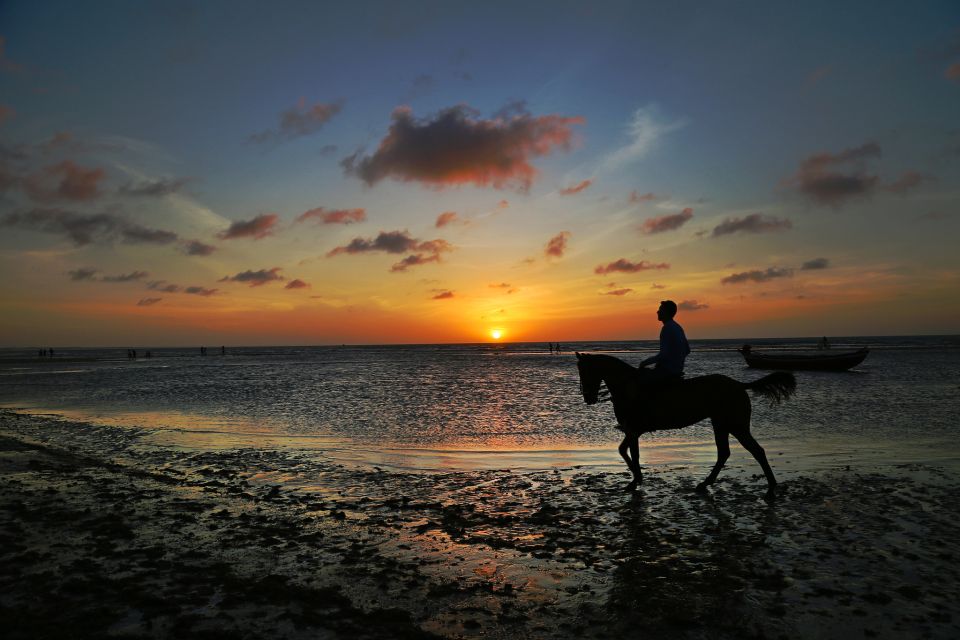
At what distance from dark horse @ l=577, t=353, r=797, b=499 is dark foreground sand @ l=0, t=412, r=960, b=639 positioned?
0.80m

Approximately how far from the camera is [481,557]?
6.34 metres

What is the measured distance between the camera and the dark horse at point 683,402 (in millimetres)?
9453

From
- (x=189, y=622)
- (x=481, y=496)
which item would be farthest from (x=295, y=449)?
(x=189, y=622)

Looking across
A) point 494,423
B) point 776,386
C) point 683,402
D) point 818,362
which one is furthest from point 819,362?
point 683,402

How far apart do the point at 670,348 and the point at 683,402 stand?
957 mm

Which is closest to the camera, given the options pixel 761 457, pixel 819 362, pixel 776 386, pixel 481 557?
pixel 481 557

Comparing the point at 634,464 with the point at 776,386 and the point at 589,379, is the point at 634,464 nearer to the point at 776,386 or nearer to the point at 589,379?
the point at 589,379

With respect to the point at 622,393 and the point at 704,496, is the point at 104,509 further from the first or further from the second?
the point at 704,496

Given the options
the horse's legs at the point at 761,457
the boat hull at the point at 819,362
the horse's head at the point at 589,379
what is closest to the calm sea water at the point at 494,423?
the horse's head at the point at 589,379

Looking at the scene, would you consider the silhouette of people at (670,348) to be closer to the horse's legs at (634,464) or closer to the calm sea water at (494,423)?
the horse's legs at (634,464)

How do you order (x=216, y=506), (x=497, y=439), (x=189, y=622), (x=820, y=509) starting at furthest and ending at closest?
(x=497, y=439) < (x=216, y=506) < (x=820, y=509) < (x=189, y=622)

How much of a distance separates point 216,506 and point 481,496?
4.19 meters

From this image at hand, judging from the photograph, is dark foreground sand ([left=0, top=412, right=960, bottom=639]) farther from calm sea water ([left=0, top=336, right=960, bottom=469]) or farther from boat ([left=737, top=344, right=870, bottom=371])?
boat ([left=737, top=344, right=870, bottom=371])

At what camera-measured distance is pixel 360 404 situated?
24719 millimetres
